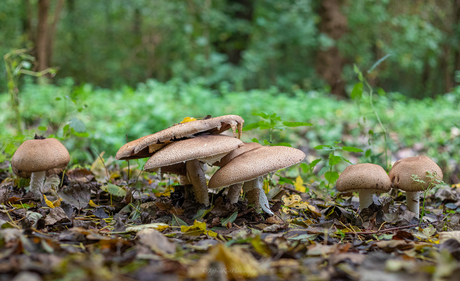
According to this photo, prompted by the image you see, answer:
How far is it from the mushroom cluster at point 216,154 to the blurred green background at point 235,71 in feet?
3.33

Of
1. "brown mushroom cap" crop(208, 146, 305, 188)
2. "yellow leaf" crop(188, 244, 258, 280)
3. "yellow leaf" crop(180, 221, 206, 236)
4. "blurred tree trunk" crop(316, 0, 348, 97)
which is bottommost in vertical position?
"yellow leaf" crop(180, 221, 206, 236)

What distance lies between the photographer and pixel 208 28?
34.8ft

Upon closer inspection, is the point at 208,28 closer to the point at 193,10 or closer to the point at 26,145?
the point at 193,10

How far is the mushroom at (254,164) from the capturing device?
1.80 meters

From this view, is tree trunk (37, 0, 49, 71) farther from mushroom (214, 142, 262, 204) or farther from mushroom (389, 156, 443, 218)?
mushroom (389, 156, 443, 218)

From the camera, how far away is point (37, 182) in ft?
7.64

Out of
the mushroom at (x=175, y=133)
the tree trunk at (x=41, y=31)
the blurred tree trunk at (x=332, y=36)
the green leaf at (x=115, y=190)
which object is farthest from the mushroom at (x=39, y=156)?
the blurred tree trunk at (x=332, y=36)

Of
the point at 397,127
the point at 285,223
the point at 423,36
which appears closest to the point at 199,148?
the point at 285,223

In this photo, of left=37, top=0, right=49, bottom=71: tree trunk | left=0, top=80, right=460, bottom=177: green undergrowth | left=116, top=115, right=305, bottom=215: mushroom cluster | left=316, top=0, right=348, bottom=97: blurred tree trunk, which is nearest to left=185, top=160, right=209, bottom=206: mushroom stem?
left=116, top=115, right=305, bottom=215: mushroom cluster

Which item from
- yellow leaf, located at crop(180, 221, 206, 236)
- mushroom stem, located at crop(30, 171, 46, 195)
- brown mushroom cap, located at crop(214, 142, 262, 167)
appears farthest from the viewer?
mushroom stem, located at crop(30, 171, 46, 195)

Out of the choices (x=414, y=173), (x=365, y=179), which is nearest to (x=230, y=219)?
(x=365, y=179)

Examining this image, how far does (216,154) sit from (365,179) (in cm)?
86

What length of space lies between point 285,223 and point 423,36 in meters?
12.0

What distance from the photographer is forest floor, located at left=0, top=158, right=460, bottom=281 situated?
117 cm
